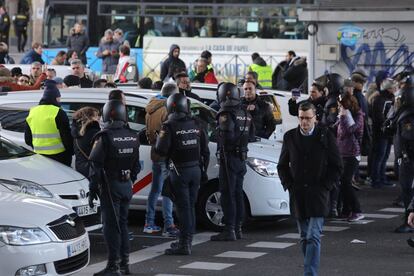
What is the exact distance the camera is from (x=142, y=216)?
15992mm

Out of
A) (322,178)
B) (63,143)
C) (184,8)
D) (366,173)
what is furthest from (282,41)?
(322,178)

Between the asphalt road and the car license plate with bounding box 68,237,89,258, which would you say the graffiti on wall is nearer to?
the asphalt road

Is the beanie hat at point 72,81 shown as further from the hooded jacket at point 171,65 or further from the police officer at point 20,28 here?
the police officer at point 20,28

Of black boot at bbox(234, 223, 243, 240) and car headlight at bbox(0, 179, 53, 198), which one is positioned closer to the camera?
car headlight at bbox(0, 179, 53, 198)

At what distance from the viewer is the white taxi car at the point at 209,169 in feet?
47.7

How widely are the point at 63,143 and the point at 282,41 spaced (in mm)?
19228

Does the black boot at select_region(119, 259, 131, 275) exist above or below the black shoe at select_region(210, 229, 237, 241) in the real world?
above

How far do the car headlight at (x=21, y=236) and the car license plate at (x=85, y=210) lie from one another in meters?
2.88

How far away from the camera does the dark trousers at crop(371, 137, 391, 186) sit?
62.4 feet

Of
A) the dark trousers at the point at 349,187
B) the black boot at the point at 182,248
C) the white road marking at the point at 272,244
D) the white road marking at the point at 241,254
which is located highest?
the dark trousers at the point at 349,187

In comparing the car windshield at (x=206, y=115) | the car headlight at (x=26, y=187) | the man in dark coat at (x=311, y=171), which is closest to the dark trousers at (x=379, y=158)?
the car windshield at (x=206, y=115)

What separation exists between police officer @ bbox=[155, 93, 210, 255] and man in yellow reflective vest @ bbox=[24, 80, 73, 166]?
5.32 feet

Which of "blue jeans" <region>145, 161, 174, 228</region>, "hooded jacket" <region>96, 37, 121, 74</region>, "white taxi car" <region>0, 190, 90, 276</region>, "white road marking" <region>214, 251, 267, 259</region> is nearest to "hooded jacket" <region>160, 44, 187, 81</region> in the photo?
"hooded jacket" <region>96, 37, 121, 74</region>

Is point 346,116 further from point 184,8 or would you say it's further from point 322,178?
point 184,8
